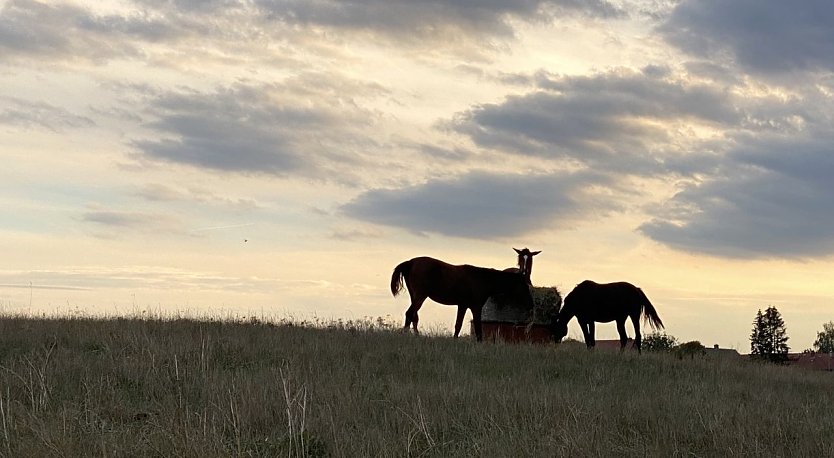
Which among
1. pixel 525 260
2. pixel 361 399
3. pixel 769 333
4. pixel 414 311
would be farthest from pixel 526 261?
pixel 769 333

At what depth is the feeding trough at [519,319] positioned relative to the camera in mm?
18812

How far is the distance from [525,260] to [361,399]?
10.2m

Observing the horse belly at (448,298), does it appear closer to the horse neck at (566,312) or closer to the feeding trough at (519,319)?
the feeding trough at (519,319)

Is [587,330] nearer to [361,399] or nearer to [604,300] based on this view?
[604,300]

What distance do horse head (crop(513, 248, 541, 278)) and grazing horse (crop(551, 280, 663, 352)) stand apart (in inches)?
51.3

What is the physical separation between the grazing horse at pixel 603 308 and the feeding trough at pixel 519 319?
0.33 metres

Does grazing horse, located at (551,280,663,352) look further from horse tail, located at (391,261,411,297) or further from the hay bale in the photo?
horse tail, located at (391,261,411,297)

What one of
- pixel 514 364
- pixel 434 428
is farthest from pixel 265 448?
pixel 514 364

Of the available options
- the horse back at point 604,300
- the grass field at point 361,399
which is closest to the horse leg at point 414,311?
the grass field at point 361,399

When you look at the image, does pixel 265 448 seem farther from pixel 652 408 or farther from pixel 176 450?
pixel 652 408

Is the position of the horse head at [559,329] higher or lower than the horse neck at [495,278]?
lower

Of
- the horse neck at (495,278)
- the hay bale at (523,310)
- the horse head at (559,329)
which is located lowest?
the horse head at (559,329)

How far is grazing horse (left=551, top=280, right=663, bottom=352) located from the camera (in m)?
19.2

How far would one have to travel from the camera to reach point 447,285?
17.4 metres
